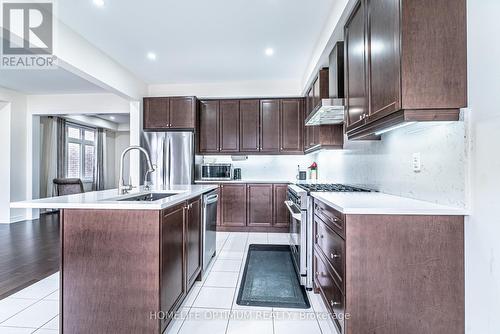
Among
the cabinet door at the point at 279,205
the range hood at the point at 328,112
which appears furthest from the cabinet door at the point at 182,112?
the range hood at the point at 328,112

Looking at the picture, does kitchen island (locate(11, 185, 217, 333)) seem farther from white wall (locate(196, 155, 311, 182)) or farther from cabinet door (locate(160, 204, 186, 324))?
white wall (locate(196, 155, 311, 182))

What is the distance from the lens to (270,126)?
481cm

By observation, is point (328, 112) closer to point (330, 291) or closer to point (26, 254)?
point (330, 291)

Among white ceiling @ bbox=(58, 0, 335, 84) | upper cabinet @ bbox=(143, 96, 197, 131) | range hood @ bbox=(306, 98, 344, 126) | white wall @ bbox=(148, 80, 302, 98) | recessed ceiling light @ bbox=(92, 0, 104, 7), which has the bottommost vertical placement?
range hood @ bbox=(306, 98, 344, 126)

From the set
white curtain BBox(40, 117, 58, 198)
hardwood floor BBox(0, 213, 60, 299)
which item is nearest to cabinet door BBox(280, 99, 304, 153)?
hardwood floor BBox(0, 213, 60, 299)

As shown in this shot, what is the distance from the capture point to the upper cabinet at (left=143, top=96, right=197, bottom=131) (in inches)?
183

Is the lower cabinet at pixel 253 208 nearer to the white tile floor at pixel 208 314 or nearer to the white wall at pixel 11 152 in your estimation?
the white tile floor at pixel 208 314

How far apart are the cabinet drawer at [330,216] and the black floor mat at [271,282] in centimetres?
78

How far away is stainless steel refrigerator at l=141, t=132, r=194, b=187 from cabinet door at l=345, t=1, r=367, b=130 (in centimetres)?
298

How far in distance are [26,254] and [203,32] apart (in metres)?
3.58

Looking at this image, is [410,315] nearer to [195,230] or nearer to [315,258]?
[315,258]

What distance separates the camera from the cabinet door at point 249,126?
482 centimetres

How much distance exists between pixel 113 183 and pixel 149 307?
831cm

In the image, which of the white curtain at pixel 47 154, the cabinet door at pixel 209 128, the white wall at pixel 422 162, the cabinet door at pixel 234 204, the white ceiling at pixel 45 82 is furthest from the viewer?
the white curtain at pixel 47 154
